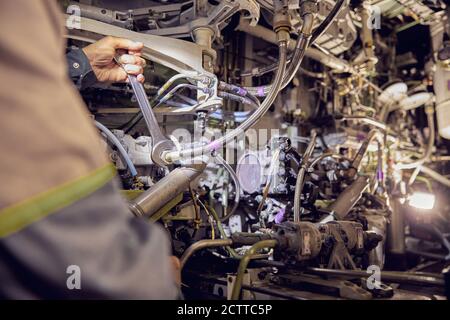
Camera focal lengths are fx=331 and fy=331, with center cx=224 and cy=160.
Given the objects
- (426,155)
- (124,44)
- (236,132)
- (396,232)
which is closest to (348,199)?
(236,132)

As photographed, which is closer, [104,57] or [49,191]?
[49,191]

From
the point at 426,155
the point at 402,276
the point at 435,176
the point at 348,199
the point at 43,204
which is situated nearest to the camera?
the point at 43,204

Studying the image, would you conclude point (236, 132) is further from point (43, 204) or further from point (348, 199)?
point (43, 204)

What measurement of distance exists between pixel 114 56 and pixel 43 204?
47.5 inches

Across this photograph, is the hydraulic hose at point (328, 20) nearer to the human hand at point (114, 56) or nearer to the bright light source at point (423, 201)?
the human hand at point (114, 56)

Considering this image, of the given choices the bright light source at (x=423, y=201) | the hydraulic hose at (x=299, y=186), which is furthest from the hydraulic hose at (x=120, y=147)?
the bright light source at (x=423, y=201)

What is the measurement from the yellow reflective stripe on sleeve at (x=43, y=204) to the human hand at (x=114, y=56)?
3.59 feet

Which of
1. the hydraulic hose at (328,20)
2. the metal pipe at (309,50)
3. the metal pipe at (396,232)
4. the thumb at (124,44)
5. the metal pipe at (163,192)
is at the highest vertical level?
the metal pipe at (309,50)

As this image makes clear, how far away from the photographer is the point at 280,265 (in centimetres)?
126

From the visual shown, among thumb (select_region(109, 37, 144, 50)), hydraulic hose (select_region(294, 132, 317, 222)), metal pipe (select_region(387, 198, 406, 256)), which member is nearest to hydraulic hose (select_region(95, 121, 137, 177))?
thumb (select_region(109, 37, 144, 50))

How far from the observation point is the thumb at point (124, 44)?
4.77 ft

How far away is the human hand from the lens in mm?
1456

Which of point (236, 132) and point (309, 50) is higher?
point (309, 50)

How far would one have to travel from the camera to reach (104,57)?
4.87 ft
